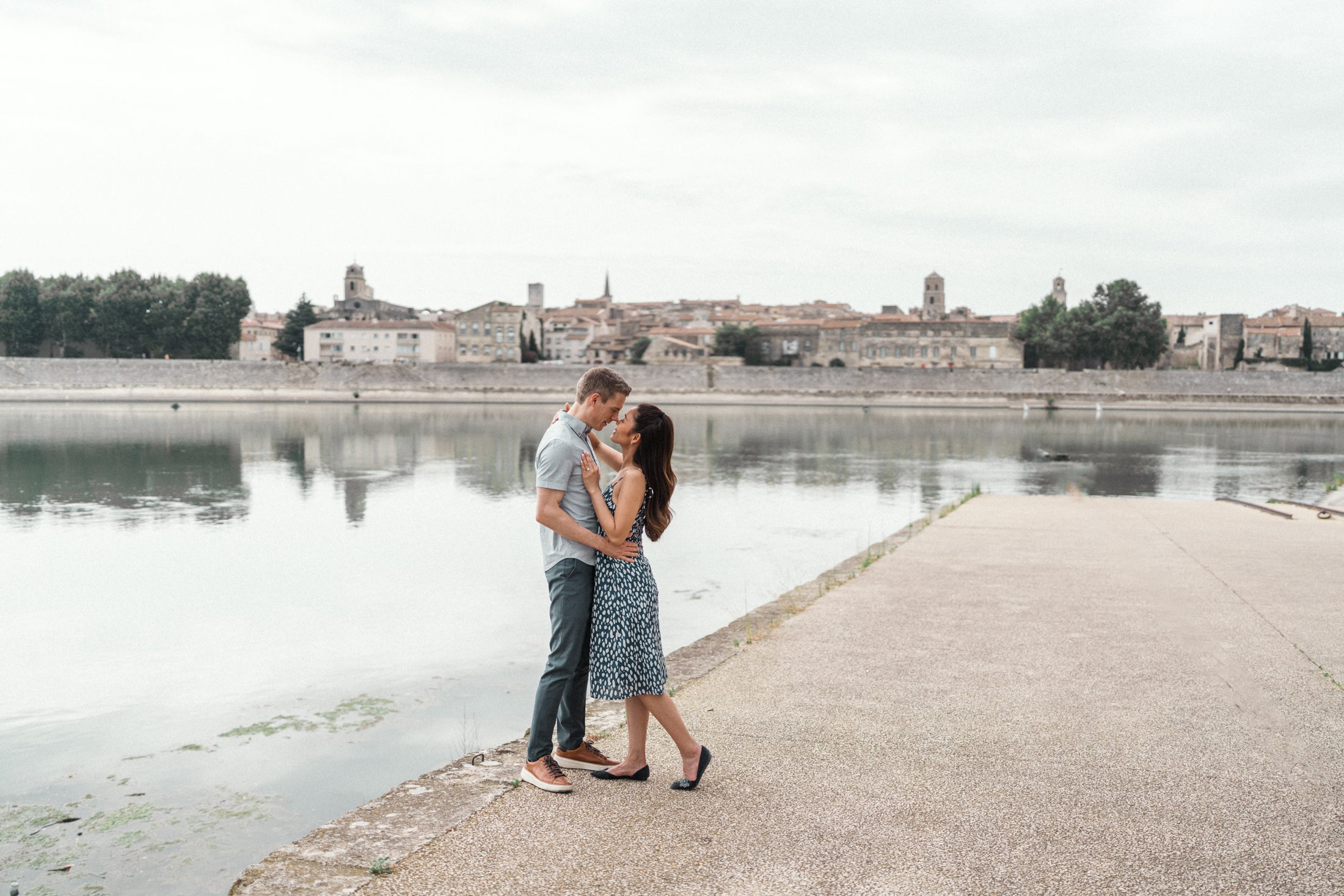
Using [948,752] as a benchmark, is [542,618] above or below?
below

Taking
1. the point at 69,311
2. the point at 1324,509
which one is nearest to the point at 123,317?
the point at 69,311

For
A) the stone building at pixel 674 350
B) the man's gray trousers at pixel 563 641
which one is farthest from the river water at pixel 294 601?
the stone building at pixel 674 350

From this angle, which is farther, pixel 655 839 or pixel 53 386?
pixel 53 386

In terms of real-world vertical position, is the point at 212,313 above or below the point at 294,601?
above

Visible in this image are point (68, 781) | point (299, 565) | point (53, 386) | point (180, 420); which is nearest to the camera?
point (68, 781)

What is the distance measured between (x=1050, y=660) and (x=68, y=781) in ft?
18.4

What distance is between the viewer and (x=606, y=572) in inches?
167

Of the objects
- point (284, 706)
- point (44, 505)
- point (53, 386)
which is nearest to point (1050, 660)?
point (284, 706)

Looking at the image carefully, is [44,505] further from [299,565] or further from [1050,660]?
[1050,660]

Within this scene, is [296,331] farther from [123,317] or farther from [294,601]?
[294,601]

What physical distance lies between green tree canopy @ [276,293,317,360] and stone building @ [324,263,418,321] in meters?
8.18

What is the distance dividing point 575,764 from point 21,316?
9397 cm

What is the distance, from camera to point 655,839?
3695mm

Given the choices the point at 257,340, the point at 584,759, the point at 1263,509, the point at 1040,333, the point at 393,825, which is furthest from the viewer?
the point at 257,340
